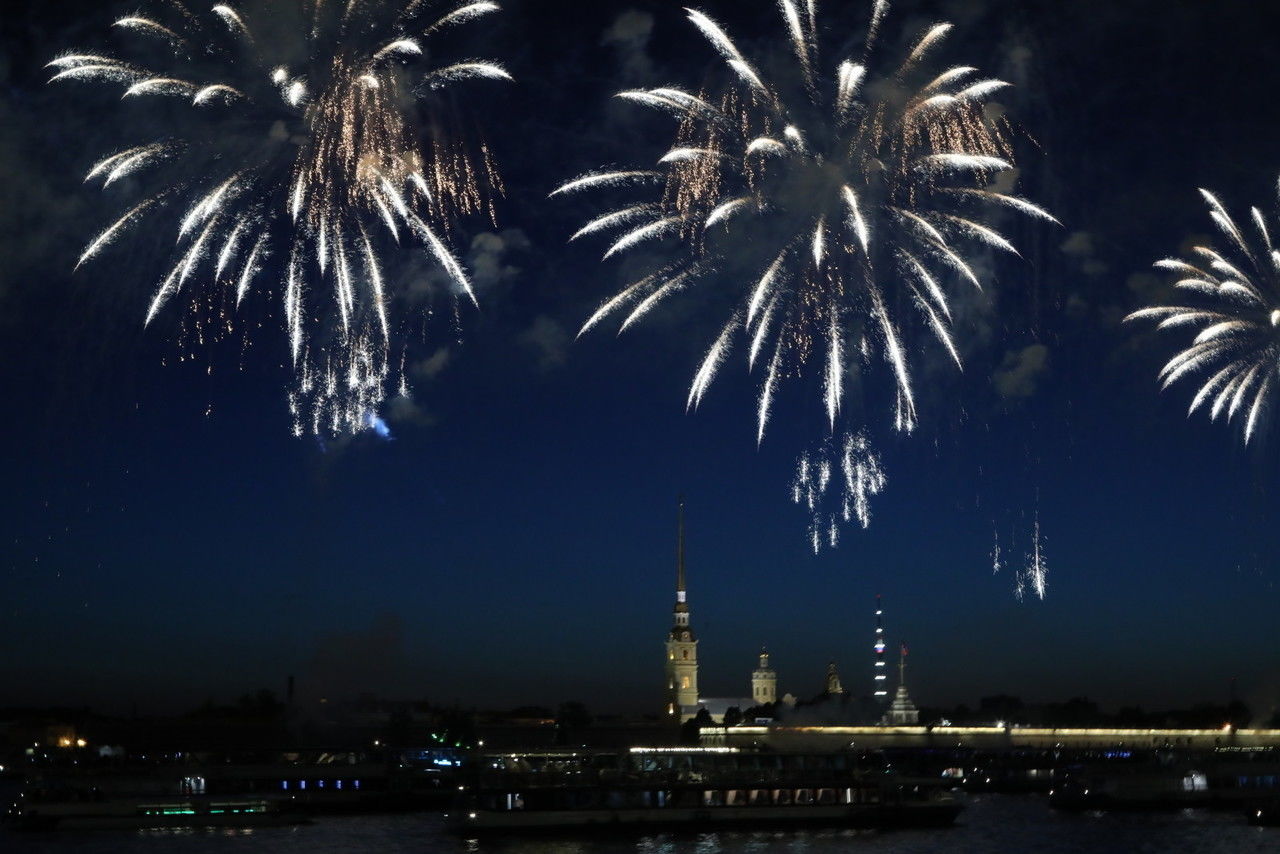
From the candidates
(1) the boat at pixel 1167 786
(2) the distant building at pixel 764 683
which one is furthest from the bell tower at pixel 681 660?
(1) the boat at pixel 1167 786

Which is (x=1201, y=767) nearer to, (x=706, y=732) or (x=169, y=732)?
(x=706, y=732)

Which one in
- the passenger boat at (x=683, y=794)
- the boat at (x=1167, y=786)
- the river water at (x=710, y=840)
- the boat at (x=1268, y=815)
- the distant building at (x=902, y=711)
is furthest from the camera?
the distant building at (x=902, y=711)

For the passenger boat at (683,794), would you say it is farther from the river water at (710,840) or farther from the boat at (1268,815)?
the boat at (1268,815)

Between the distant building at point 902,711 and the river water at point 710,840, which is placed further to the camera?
the distant building at point 902,711

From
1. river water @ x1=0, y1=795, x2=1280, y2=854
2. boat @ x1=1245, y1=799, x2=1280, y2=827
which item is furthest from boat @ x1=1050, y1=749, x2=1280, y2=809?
river water @ x1=0, y1=795, x2=1280, y2=854

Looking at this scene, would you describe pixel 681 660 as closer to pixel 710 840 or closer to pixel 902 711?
pixel 902 711
